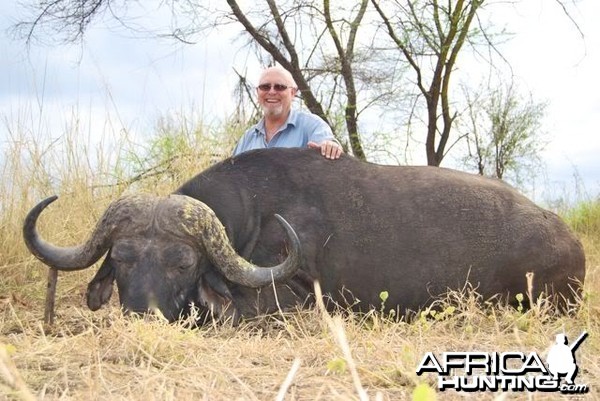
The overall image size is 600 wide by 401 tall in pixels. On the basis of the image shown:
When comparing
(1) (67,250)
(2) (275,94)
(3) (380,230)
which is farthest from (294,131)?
(1) (67,250)

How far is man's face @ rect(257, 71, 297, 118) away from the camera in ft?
25.8

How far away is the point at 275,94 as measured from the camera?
7848mm

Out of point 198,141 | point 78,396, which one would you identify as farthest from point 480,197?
point 198,141

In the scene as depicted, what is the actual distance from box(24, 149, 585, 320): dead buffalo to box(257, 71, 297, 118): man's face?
169 cm

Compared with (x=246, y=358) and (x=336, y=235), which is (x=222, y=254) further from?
(x=246, y=358)

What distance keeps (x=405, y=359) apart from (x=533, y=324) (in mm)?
2022

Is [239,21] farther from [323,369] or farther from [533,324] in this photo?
[323,369]

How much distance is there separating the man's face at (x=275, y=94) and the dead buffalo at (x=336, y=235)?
1.69 m

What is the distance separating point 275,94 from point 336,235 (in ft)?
7.95

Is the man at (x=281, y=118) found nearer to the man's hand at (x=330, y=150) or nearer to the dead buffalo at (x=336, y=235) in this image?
the man's hand at (x=330, y=150)

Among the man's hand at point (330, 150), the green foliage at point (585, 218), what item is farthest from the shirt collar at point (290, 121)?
the green foliage at point (585, 218)

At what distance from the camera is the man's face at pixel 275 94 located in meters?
7.85

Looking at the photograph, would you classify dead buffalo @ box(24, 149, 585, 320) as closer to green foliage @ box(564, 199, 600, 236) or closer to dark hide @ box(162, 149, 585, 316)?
dark hide @ box(162, 149, 585, 316)

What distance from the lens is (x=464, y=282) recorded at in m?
6.02
